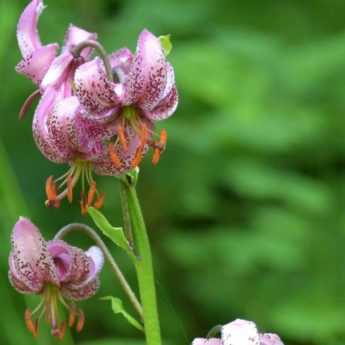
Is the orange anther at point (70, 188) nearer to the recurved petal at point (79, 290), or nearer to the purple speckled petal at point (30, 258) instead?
the purple speckled petal at point (30, 258)

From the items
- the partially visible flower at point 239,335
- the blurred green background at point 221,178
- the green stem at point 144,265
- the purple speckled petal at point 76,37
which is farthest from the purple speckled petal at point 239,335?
the blurred green background at point 221,178

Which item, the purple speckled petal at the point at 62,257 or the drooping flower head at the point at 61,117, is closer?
the drooping flower head at the point at 61,117

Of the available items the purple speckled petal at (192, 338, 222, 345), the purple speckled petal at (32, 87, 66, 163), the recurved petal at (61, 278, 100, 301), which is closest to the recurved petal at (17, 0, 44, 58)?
the purple speckled petal at (32, 87, 66, 163)

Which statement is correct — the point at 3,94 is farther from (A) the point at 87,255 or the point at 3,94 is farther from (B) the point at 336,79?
(A) the point at 87,255

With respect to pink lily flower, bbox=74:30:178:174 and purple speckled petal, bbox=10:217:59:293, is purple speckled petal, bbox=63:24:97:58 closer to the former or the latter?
pink lily flower, bbox=74:30:178:174

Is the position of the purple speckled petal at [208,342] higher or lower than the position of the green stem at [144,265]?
lower

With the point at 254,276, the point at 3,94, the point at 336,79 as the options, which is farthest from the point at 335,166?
the point at 3,94
